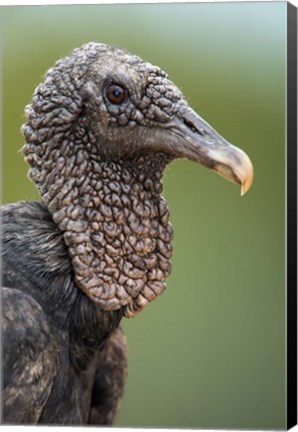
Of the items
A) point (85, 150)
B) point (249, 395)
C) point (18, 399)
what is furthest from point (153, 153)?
point (249, 395)

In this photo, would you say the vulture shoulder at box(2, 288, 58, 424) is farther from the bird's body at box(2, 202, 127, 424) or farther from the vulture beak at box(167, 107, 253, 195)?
the vulture beak at box(167, 107, 253, 195)

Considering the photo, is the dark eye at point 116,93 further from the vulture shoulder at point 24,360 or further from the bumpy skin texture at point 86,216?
the vulture shoulder at point 24,360

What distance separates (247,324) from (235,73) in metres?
1.23

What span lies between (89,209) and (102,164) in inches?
7.4

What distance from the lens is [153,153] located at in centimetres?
379

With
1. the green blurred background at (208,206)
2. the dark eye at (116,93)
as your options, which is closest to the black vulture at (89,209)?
the dark eye at (116,93)

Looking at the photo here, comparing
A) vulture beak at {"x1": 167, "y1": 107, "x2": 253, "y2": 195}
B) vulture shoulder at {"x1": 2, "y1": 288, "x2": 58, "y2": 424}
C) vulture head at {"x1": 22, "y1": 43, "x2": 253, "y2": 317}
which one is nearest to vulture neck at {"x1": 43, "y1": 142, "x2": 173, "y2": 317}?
vulture head at {"x1": 22, "y1": 43, "x2": 253, "y2": 317}

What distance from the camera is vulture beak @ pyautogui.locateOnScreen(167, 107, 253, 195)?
138 inches

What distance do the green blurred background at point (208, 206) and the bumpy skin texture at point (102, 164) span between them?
73 cm

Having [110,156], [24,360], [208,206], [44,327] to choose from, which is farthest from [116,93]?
[208,206]

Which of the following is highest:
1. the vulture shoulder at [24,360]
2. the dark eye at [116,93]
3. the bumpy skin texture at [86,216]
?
the dark eye at [116,93]

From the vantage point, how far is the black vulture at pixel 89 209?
145 inches

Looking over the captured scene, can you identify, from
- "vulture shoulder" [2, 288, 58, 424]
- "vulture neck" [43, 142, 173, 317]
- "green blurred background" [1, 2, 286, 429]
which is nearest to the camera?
"vulture shoulder" [2, 288, 58, 424]

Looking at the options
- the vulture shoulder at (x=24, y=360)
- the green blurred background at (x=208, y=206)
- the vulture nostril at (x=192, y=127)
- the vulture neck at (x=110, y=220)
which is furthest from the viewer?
the green blurred background at (x=208, y=206)
